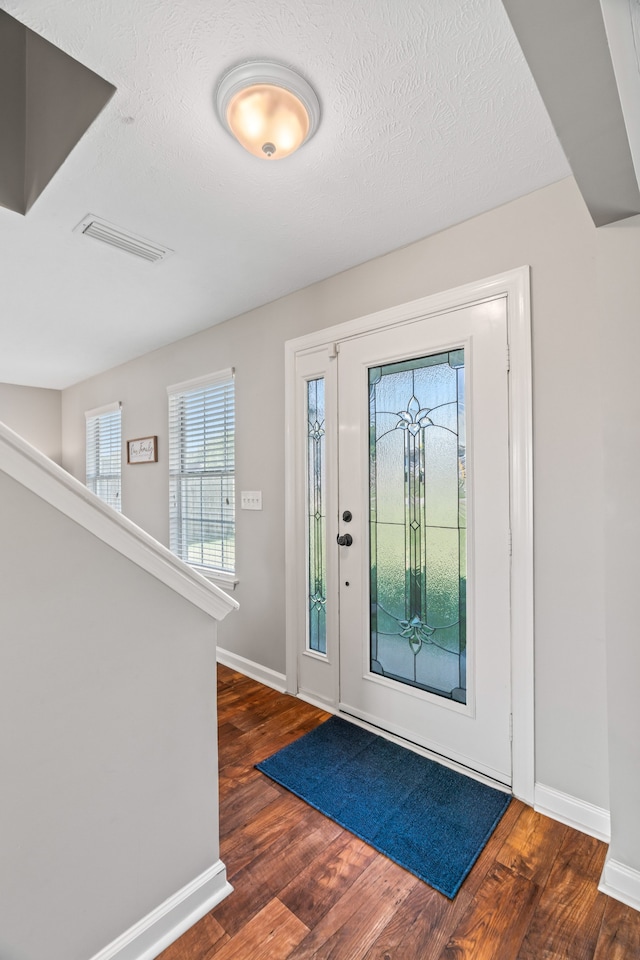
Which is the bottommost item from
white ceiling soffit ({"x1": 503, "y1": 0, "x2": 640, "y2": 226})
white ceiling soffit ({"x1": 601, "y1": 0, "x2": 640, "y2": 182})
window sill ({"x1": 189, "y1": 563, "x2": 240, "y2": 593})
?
window sill ({"x1": 189, "y1": 563, "x2": 240, "y2": 593})

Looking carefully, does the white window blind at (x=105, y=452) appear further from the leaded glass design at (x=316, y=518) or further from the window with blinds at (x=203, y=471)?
the leaded glass design at (x=316, y=518)

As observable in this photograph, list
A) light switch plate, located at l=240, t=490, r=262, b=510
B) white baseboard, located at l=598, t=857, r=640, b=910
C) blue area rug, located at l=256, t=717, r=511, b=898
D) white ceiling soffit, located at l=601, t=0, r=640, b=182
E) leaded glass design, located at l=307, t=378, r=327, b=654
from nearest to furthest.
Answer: white ceiling soffit, located at l=601, t=0, r=640, b=182
white baseboard, located at l=598, t=857, r=640, b=910
blue area rug, located at l=256, t=717, r=511, b=898
leaded glass design, located at l=307, t=378, r=327, b=654
light switch plate, located at l=240, t=490, r=262, b=510

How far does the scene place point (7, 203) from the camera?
182 cm

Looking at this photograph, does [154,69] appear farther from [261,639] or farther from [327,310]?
[261,639]

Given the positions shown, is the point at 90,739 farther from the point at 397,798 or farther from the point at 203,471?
the point at 203,471

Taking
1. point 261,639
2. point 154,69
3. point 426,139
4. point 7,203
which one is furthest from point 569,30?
point 261,639

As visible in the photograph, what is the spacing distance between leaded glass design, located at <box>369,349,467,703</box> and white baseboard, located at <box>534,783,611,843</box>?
443mm

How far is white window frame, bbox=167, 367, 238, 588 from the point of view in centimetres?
332

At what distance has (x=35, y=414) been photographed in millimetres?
5348

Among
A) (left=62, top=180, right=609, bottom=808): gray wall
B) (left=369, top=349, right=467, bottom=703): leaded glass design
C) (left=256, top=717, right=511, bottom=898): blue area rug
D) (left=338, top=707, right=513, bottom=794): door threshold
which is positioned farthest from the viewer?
(left=369, top=349, right=467, bottom=703): leaded glass design

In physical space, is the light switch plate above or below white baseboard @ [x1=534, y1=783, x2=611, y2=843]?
above

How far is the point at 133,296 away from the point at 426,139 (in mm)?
2030

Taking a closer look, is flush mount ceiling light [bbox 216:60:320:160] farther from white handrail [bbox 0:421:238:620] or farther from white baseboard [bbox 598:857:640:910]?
white baseboard [bbox 598:857:640:910]

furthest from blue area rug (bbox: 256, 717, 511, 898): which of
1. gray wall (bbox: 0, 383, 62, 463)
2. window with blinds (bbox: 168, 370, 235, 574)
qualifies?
gray wall (bbox: 0, 383, 62, 463)
